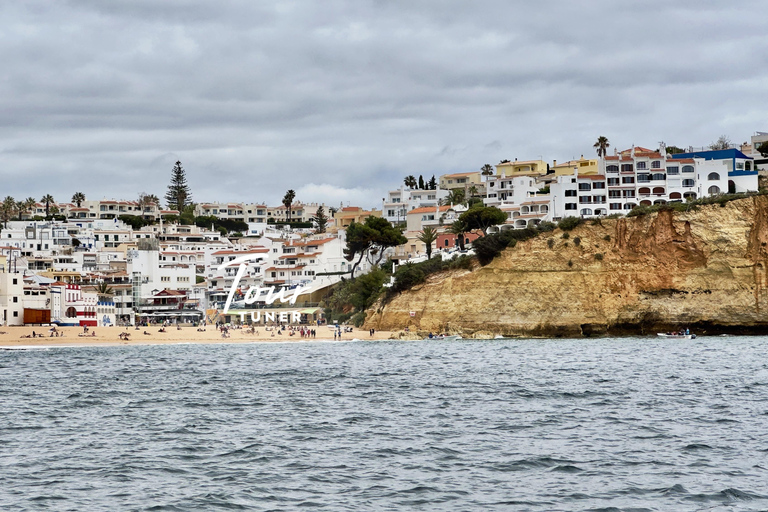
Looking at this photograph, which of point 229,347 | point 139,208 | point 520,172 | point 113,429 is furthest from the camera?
point 139,208

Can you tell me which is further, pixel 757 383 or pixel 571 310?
pixel 571 310

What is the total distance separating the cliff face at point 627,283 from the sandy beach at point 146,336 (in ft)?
27.7

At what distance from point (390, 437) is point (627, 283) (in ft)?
182

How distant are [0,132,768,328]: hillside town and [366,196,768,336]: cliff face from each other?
25.9 feet

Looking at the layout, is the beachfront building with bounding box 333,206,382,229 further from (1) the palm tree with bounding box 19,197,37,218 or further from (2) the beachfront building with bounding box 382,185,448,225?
(1) the palm tree with bounding box 19,197,37,218

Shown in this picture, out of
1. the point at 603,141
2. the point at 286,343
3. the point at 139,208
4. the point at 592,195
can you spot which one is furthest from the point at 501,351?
the point at 139,208

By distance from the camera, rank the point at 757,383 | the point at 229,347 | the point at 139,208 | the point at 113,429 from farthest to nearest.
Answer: the point at 139,208 < the point at 229,347 < the point at 757,383 < the point at 113,429

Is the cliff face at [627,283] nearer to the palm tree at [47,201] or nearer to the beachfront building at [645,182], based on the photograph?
the beachfront building at [645,182]

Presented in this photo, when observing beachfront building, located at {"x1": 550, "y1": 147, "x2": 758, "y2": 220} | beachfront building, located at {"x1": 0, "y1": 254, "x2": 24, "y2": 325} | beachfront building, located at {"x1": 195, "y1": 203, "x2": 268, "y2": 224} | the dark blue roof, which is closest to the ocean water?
beachfront building, located at {"x1": 0, "y1": 254, "x2": 24, "y2": 325}

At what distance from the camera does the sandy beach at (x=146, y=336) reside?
244ft

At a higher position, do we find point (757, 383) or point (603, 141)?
point (603, 141)

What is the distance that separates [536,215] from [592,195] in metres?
7.62

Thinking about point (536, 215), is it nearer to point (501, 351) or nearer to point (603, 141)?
point (603, 141)

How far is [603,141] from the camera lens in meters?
126
